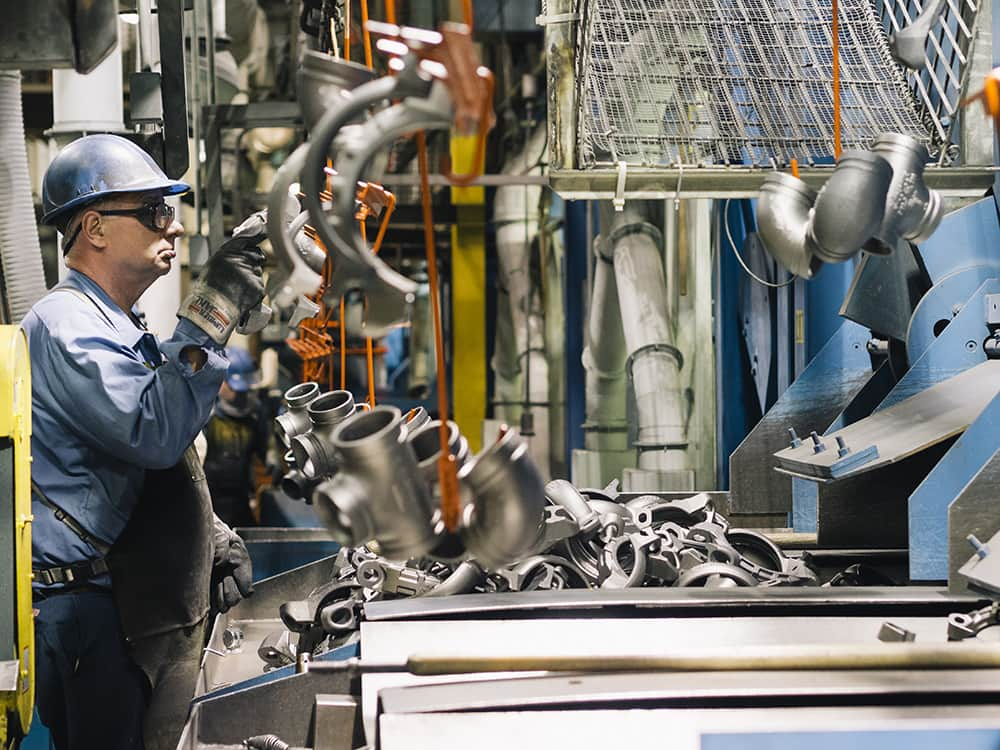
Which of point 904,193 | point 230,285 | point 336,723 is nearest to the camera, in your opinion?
point 336,723

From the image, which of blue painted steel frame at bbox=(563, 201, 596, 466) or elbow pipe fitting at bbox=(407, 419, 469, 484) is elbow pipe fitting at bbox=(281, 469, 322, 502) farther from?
blue painted steel frame at bbox=(563, 201, 596, 466)

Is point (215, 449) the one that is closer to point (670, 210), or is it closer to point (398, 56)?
point (670, 210)

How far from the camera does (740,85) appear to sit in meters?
3.10

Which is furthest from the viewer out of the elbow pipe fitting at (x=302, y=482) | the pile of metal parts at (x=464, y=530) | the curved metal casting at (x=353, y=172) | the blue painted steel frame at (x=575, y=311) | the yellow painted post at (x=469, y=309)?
the yellow painted post at (x=469, y=309)

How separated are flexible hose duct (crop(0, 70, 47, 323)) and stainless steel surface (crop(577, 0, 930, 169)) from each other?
151 centimetres

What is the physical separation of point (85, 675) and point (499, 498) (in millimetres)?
1609

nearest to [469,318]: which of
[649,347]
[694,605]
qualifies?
[649,347]

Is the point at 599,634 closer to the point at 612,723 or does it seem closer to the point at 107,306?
the point at 612,723

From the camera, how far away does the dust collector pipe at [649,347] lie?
462 centimetres

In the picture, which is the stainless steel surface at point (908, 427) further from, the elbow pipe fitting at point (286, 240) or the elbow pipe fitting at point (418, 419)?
the elbow pipe fitting at point (286, 240)

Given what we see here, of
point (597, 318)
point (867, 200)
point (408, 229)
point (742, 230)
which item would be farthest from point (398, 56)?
point (408, 229)

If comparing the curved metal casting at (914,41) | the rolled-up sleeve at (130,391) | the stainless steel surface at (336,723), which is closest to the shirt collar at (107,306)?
the rolled-up sleeve at (130,391)

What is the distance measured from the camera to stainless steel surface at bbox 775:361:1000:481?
2.50 metres

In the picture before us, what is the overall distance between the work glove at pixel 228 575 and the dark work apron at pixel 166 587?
14 cm
